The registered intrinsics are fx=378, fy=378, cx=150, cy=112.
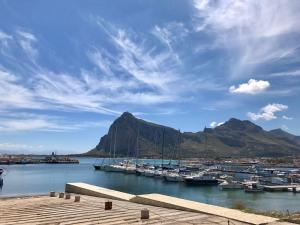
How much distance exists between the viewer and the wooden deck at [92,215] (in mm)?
10852

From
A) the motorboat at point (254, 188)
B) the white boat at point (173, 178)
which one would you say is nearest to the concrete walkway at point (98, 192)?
the motorboat at point (254, 188)

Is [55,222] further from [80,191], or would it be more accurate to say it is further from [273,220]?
[80,191]

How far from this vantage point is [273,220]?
11.0 metres

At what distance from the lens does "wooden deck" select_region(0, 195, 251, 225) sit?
1085 cm

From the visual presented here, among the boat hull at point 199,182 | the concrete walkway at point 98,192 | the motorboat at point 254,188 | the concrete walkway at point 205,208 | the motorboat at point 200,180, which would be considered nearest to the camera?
the concrete walkway at point 205,208

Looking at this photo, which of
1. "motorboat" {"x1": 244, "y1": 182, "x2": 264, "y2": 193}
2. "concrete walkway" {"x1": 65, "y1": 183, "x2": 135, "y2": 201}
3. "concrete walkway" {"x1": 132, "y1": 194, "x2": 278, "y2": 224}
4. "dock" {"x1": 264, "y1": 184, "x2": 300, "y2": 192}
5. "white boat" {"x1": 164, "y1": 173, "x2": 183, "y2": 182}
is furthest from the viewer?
"white boat" {"x1": 164, "y1": 173, "x2": 183, "y2": 182}

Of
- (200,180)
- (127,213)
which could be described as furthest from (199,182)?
(127,213)

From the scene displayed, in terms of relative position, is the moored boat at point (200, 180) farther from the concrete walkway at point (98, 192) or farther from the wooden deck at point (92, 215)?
the wooden deck at point (92, 215)

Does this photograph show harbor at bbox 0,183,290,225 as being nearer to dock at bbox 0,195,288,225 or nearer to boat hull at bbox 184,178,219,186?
dock at bbox 0,195,288,225

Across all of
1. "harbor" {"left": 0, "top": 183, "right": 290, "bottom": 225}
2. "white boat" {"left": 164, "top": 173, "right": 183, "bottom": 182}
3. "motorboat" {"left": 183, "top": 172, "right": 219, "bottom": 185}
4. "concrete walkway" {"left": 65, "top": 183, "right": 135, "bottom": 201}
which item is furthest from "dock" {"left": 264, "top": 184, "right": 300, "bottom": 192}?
"harbor" {"left": 0, "top": 183, "right": 290, "bottom": 225}

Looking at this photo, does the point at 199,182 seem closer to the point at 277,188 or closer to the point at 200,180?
the point at 200,180

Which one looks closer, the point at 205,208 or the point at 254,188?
the point at 205,208

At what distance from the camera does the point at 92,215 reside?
11844mm

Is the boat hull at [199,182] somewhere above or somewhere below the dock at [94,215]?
below
